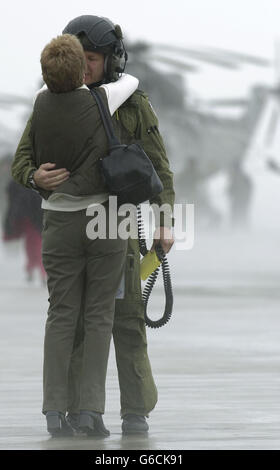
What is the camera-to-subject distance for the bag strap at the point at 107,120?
21.5 feet

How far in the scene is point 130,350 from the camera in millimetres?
6832

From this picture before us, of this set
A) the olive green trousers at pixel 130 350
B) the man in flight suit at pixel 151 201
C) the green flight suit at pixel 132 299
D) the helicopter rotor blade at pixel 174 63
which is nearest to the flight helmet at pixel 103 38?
the man in flight suit at pixel 151 201

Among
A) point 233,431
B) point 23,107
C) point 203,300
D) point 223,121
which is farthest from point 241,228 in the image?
point 233,431

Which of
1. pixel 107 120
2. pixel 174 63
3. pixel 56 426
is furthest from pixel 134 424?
pixel 174 63

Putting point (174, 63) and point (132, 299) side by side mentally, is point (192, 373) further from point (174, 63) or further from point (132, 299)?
point (174, 63)

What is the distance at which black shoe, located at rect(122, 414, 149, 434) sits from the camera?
6.76m

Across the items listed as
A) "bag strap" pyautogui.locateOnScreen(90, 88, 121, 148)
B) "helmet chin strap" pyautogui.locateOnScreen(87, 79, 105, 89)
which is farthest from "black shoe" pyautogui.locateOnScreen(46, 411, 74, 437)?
"helmet chin strap" pyautogui.locateOnScreen(87, 79, 105, 89)

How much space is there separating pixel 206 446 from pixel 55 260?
959 mm

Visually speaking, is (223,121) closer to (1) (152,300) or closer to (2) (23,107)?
(2) (23,107)

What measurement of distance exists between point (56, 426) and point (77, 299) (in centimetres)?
51

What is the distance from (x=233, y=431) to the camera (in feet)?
22.3

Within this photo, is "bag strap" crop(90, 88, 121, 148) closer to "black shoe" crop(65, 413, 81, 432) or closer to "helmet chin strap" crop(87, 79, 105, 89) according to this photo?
"helmet chin strap" crop(87, 79, 105, 89)

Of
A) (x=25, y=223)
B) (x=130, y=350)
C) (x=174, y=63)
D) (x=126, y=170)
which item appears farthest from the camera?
(x=174, y=63)
